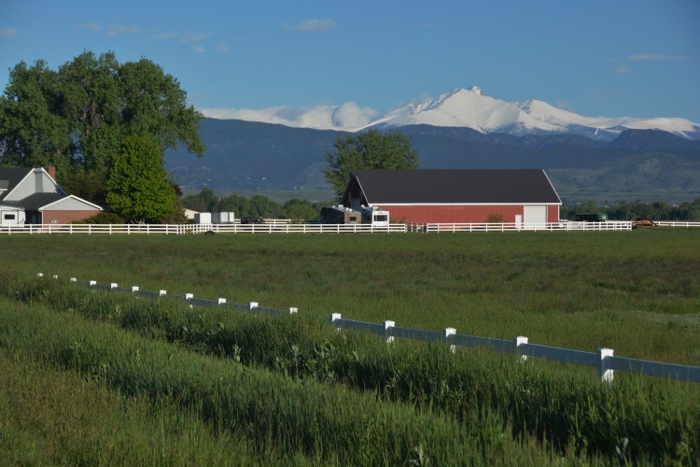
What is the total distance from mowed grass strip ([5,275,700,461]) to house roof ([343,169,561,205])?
254 ft

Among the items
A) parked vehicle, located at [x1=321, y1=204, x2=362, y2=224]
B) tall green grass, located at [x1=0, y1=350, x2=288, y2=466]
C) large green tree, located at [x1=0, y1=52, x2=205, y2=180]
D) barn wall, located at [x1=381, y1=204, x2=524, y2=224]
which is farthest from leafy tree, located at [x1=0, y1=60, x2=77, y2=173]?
tall green grass, located at [x1=0, y1=350, x2=288, y2=466]

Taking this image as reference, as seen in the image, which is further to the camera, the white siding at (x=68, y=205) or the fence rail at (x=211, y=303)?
the white siding at (x=68, y=205)

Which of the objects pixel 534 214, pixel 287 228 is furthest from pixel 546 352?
pixel 534 214

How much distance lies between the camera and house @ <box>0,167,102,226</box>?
85.6m

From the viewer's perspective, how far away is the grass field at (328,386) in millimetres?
7117

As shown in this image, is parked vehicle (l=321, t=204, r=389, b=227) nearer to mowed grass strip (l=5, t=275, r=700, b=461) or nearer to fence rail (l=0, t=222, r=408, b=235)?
fence rail (l=0, t=222, r=408, b=235)

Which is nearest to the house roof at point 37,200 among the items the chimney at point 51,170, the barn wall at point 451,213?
the chimney at point 51,170

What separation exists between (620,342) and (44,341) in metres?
8.68

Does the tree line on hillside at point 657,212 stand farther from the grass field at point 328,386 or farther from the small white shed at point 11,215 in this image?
the grass field at point 328,386

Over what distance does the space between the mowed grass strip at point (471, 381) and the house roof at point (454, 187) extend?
3053 inches

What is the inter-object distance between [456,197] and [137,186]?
31384mm

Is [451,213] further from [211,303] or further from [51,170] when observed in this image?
[211,303]

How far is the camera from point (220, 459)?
723cm

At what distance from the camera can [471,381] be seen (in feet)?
29.2
